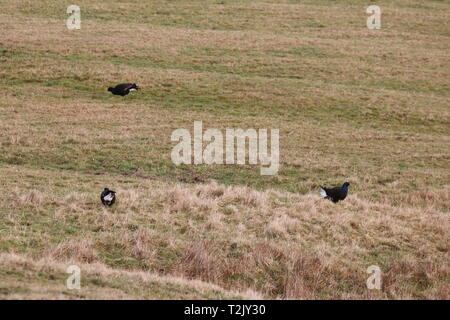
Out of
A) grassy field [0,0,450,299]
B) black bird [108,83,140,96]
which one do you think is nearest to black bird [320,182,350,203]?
grassy field [0,0,450,299]

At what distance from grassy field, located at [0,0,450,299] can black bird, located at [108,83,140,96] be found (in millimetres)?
551

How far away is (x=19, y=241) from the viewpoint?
16.3m

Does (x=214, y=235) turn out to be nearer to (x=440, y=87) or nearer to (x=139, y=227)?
(x=139, y=227)

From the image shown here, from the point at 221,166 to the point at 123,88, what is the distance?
14522 millimetres

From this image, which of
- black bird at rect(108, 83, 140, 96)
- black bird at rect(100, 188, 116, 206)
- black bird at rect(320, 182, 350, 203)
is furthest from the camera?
black bird at rect(108, 83, 140, 96)

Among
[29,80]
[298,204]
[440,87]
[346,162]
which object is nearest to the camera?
[298,204]

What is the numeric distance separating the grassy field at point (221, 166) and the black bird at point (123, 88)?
0.55 metres

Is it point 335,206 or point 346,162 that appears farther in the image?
point 346,162

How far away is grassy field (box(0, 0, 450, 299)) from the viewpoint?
16047 mm

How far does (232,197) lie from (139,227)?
4.64m

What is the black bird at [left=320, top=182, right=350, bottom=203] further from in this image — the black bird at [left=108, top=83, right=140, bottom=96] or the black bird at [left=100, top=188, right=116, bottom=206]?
the black bird at [left=108, top=83, right=140, bottom=96]

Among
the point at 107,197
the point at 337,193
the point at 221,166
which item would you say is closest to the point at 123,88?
the point at 221,166

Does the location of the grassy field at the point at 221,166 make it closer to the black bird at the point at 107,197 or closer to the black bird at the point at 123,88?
the black bird at the point at 107,197
